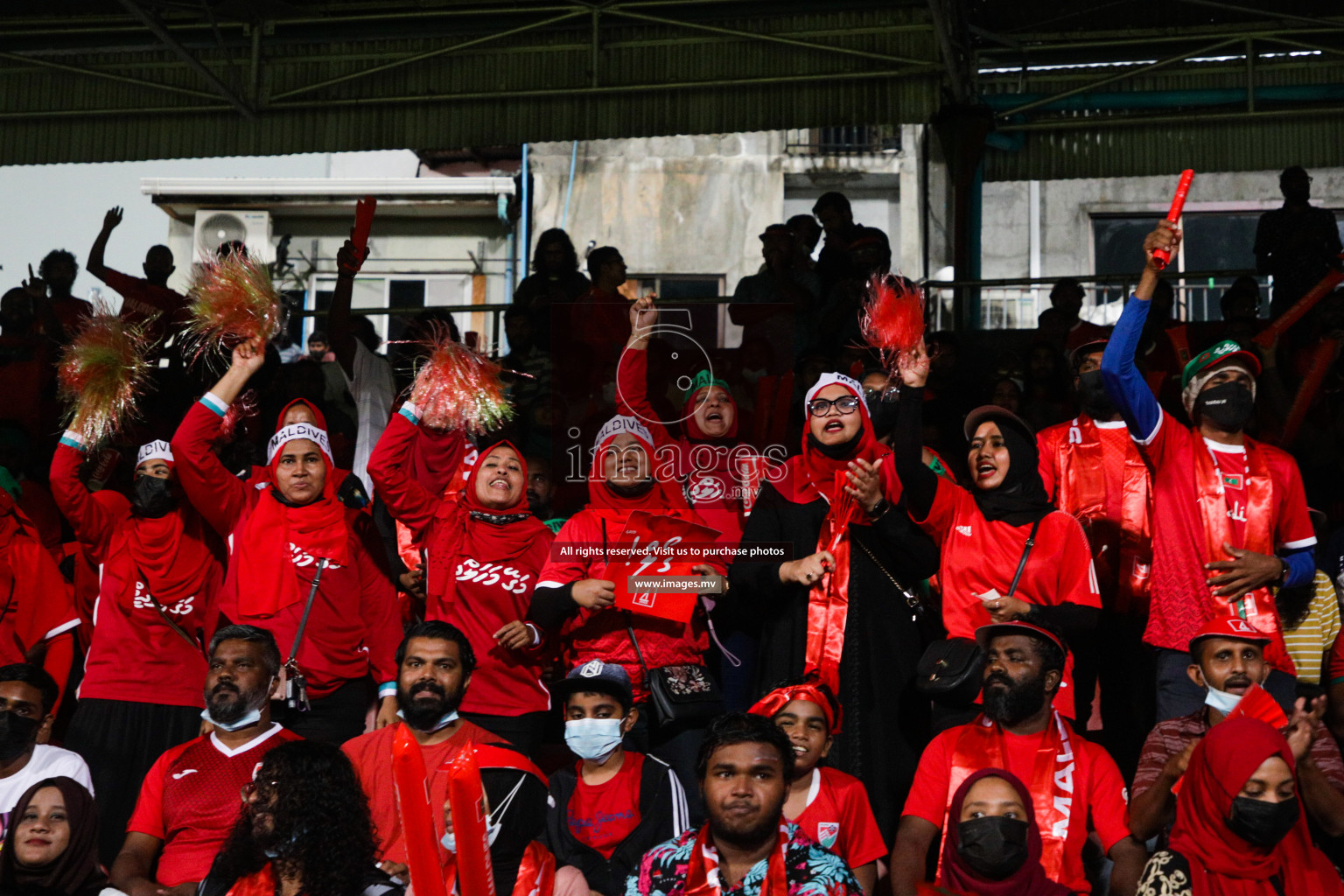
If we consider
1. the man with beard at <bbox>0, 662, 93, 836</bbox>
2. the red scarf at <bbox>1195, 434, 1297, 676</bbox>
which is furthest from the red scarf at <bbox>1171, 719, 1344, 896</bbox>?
the man with beard at <bbox>0, 662, 93, 836</bbox>

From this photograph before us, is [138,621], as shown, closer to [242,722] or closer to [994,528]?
[242,722]

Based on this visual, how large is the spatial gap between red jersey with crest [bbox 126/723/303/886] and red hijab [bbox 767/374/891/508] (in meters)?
2.29

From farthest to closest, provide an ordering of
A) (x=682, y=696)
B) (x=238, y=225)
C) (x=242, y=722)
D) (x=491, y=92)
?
(x=238, y=225) < (x=491, y=92) < (x=242, y=722) < (x=682, y=696)

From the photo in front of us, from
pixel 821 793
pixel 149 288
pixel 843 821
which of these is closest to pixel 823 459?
pixel 821 793

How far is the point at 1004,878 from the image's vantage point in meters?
4.97

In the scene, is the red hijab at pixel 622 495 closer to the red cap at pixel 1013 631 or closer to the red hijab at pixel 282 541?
the red hijab at pixel 282 541

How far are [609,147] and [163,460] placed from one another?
47.5ft

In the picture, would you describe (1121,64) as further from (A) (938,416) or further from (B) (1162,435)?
(B) (1162,435)

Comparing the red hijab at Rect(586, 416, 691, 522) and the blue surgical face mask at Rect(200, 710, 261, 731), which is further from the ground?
the red hijab at Rect(586, 416, 691, 522)

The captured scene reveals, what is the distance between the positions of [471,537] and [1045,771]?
8.93 feet

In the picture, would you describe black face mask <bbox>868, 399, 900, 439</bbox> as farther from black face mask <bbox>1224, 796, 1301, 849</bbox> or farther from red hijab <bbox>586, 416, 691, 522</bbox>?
black face mask <bbox>1224, 796, 1301, 849</bbox>

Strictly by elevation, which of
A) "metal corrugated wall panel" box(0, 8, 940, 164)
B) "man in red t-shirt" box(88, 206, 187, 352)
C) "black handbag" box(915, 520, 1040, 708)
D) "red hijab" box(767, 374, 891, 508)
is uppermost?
"metal corrugated wall panel" box(0, 8, 940, 164)

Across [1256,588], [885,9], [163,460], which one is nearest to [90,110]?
[163,460]

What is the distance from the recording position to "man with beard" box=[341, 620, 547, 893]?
5.57m
